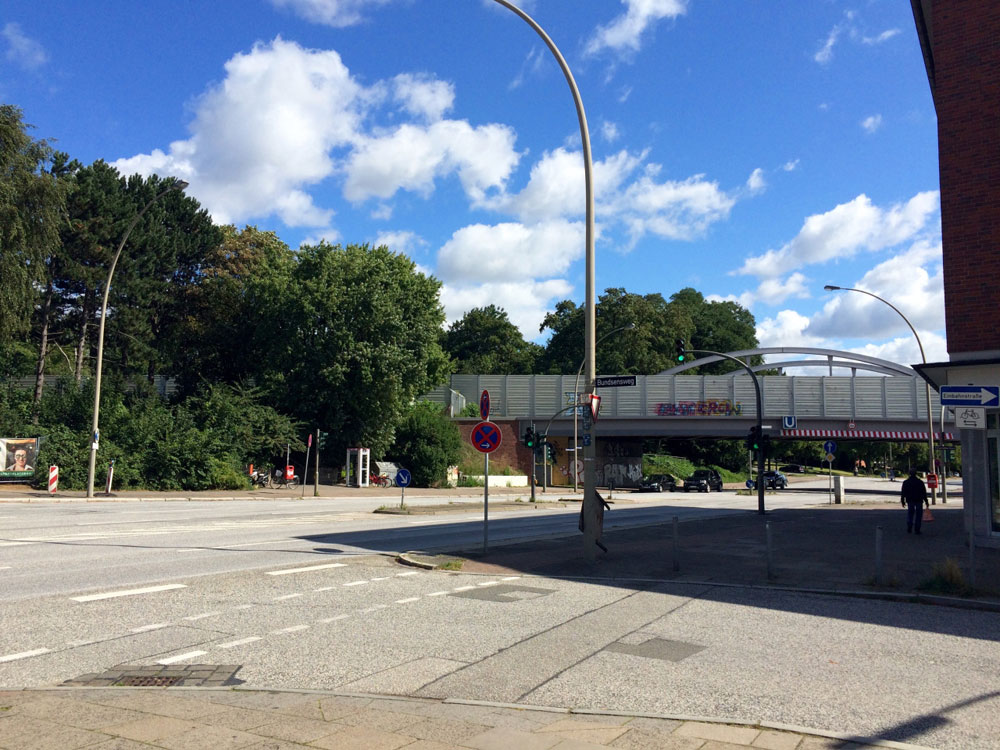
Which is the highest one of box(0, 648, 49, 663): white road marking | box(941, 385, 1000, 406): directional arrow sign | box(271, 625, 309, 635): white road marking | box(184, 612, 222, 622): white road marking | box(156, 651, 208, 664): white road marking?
box(941, 385, 1000, 406): directional arrow sign

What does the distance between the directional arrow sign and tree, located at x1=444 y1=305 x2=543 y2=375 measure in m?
84.8

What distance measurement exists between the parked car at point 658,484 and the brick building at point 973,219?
133 ft

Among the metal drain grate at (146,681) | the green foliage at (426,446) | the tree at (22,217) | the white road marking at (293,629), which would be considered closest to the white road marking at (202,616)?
the white road marking at (293,629)

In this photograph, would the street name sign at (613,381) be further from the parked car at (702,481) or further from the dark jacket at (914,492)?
the parked car at (702,481)

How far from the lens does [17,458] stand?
3388 centimetres

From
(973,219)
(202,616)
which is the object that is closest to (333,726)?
(202,616)

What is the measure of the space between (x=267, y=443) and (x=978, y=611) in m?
36.8

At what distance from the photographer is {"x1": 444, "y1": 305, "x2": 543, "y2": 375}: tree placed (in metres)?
98.3

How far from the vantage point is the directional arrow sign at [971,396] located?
11.3m

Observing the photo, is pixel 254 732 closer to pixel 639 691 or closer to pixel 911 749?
pixel 639 691

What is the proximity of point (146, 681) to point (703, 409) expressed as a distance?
55.3 m

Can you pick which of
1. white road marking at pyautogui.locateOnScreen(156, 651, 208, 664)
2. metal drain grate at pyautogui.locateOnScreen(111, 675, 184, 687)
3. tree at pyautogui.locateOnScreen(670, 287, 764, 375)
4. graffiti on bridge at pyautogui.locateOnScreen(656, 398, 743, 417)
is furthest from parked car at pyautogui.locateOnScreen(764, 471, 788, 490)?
metal drain grate at pyautogui.locateOnScreen(111, 675, 184, 687)

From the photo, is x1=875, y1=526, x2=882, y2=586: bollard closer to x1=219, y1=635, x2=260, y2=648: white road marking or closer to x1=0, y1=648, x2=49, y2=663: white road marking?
x1=219, y1=635, x2=260, y2=648: white road marking

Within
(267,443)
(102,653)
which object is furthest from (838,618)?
(267,443)
